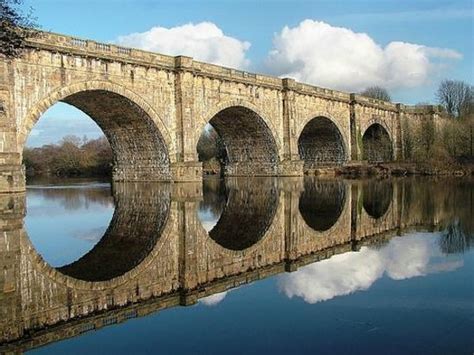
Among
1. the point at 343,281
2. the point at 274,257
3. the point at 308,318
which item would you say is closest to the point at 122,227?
the point at 274,257

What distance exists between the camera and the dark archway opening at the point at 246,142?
4900 centimetres

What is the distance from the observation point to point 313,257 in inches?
418

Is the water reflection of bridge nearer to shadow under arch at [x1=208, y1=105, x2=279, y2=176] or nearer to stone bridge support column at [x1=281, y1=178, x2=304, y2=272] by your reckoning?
stone bridge support column at [x1=281, y1=178, x2=304, y2=272]

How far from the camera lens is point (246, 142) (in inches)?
2093

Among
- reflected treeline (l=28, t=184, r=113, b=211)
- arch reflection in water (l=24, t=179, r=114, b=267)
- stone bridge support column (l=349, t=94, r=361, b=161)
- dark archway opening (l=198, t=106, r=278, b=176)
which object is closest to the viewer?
arch reflection in water (l=24, t=179, r=114, b=267)

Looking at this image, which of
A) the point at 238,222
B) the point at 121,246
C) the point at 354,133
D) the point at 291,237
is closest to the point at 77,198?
the point at 238,222

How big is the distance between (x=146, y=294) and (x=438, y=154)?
52156mm

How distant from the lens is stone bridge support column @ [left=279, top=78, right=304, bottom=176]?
51281mm

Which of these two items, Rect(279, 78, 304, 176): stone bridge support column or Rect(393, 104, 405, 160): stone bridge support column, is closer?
Rect(279, 78, 304, 176): stone bridge support column

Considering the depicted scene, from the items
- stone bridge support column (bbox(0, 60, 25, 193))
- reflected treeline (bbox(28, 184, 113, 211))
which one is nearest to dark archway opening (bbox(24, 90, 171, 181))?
reflected treeline (bbox(28, 184, 113, 211))

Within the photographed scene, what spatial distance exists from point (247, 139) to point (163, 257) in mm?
42587

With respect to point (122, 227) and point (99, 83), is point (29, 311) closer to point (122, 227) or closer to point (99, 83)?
point (122, 227)

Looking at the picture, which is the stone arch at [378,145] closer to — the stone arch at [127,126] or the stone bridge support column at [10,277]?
the stone arch at [127,126]

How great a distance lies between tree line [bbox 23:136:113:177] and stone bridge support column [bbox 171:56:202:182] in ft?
134
